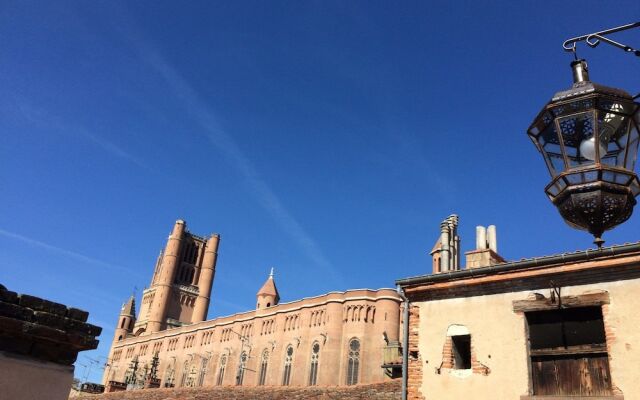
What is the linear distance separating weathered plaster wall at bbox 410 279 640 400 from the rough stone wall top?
23.3ft

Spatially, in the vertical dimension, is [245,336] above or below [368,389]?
above

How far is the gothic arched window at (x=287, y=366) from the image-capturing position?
48.9 m

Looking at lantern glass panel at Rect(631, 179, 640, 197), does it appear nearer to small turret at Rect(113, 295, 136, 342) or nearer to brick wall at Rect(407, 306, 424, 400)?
brick wall at Rect(407, 306, 424, 400)

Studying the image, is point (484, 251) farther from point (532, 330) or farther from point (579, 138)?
point (579, 138)

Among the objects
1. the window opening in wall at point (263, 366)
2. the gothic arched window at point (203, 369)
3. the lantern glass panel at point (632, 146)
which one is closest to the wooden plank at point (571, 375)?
the lantern glass panel at point (632, 146)

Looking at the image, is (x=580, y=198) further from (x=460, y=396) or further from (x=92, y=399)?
(x=92, y=399)

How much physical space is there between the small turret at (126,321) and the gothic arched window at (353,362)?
48.5 meters

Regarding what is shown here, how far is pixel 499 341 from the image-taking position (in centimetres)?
919

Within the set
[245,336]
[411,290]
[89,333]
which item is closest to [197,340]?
[245,336]

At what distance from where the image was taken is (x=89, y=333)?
4.15 m

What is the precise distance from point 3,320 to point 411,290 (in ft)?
27.3

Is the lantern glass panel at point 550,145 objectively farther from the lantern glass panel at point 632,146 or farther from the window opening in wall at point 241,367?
the window opening in wall at point 241,367

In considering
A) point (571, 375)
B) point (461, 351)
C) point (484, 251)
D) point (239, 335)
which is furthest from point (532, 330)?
point (239, 335)

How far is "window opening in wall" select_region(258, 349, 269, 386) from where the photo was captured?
5174 cm
